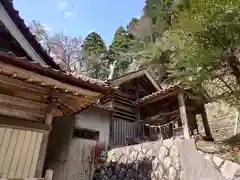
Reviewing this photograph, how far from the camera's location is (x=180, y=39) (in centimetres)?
682

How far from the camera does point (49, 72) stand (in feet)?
12.8

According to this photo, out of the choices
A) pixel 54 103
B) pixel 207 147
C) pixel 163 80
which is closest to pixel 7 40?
pixel 54 103

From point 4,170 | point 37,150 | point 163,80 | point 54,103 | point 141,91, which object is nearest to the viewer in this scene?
point 4,170

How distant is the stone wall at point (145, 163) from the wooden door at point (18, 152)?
4.80 meters

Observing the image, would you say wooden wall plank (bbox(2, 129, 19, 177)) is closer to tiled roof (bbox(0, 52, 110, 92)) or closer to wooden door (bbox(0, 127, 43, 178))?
wooden door (bbox(0, 127, 43, 178))

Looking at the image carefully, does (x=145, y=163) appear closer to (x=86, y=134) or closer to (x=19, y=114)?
(x=86, y=134)

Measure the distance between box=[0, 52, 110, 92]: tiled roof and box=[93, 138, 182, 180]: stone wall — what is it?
4.39 m

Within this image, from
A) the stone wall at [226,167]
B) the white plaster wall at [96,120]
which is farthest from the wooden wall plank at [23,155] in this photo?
the stone wall at [226,167]

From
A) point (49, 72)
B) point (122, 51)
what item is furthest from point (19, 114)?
point (122, 51)

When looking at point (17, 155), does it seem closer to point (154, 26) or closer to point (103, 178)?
point (103, 178)

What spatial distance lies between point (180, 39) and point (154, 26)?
19804mm

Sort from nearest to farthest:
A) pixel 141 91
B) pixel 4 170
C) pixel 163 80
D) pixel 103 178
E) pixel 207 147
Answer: pixel 4 170 < pixel 207 147 < pixel 103 178 < pixel 141 91 < pixel 163 80

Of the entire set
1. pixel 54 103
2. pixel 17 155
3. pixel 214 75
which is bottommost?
pixel 17 155

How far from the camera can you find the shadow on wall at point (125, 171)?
775 cm
